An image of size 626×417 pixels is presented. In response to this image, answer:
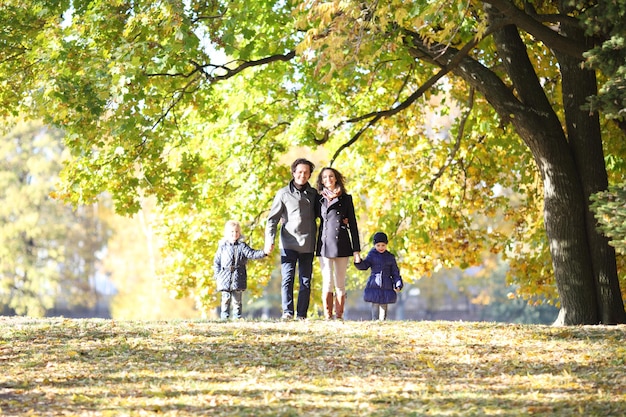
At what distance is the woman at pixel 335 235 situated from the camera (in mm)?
12031

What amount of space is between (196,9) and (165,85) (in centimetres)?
141

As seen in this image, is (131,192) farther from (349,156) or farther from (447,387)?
(447,387)

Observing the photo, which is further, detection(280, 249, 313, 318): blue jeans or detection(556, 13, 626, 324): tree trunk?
detection(556, 13, 626, 324): tree trunk

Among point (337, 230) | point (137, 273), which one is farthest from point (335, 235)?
point (137, 273)

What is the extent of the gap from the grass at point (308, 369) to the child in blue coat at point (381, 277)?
90 cm

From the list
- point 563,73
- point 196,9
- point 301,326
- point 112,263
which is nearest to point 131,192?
point 196,9

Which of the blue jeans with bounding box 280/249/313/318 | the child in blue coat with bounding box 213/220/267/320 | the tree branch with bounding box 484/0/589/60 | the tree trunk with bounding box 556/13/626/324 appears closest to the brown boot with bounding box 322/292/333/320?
the blue jeans with bounding box 280/249/313/318

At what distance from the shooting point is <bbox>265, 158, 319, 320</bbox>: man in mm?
12164

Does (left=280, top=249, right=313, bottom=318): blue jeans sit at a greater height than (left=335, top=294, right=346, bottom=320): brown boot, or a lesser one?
greater

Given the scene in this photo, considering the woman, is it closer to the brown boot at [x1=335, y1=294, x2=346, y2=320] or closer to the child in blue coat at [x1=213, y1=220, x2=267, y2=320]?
the brown boot at [x1=335, y1=294, x2=346, y2=320]

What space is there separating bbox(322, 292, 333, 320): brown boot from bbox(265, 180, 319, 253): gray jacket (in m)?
0.62

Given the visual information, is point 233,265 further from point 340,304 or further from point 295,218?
point 340,304

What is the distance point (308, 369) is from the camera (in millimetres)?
9406

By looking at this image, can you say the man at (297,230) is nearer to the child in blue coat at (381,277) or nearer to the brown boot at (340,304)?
the brown boot at (340,304)
